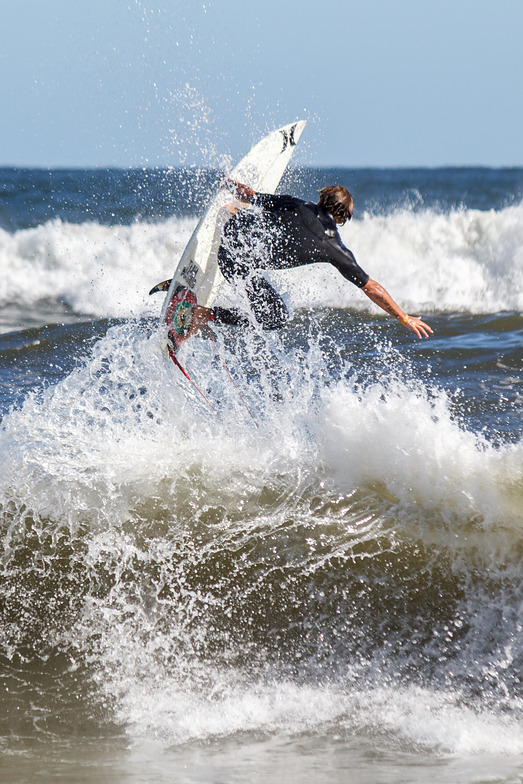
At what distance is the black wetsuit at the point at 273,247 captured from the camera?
4539 mm

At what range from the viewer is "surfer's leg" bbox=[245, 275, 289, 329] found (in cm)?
509

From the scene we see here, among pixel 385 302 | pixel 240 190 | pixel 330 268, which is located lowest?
pixel 385 302

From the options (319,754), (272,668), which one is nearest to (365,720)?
(319,754)

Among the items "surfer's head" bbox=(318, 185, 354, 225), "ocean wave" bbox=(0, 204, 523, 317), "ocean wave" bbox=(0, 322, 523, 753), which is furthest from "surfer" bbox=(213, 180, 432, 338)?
"ocean wave" bbox=(0, 204, 523, 317)

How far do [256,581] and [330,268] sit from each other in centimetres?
838

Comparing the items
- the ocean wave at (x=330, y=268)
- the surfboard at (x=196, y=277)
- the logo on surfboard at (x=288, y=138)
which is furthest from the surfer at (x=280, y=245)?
the ocean wave at (x=330, y=268)

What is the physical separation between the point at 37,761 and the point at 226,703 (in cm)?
82

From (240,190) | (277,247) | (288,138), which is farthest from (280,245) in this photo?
(288,138)

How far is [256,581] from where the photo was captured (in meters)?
3.86

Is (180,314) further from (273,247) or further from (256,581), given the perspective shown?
(256,581)

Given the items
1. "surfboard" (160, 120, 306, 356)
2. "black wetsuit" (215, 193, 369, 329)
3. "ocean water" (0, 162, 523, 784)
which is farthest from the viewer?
"surfboard" (160, 120, 306, 356)

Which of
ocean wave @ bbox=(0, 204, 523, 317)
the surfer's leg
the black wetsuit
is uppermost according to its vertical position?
ocean wave @ bbox=(0, 204, 523, 317)

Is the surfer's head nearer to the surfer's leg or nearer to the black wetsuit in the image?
the black wetsuit

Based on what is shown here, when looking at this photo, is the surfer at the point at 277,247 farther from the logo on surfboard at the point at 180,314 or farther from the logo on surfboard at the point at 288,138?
the logo on surfboard at the point at 288,138
